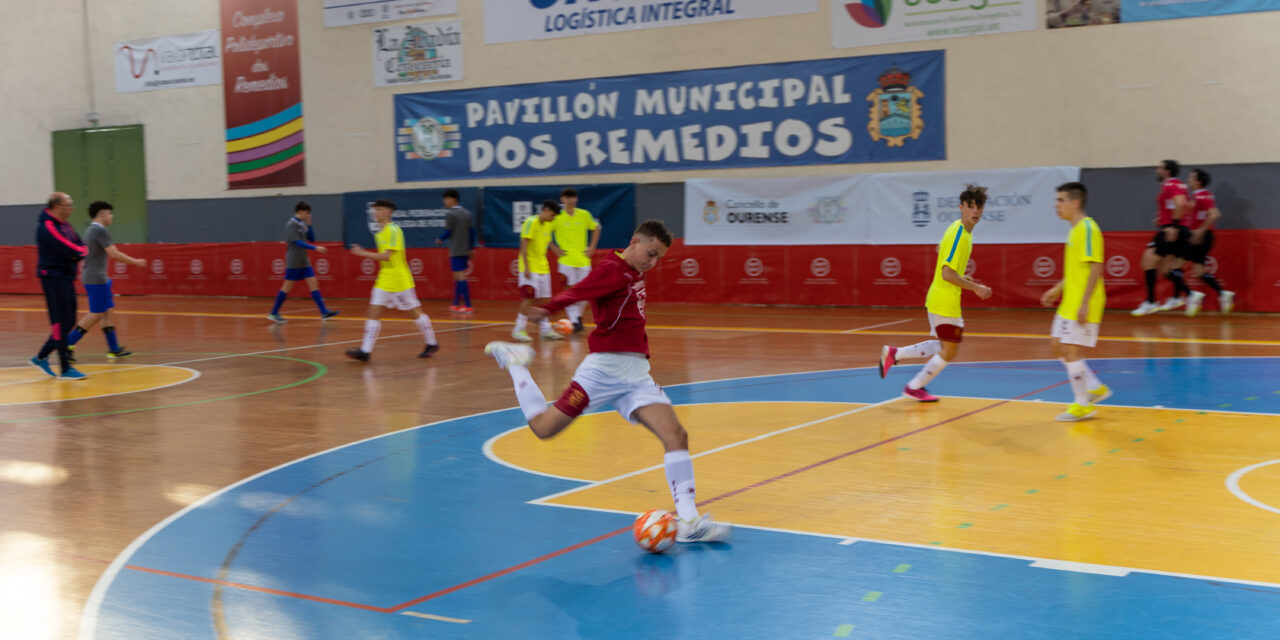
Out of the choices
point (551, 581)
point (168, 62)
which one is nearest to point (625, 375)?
point (551, 581)

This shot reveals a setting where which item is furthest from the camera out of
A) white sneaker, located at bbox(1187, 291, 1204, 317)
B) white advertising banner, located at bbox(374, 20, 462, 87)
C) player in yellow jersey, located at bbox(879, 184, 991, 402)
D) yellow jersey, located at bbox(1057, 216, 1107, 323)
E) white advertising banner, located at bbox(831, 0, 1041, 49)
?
white advertising banner, located at bbox(374, 20, 462, 87)

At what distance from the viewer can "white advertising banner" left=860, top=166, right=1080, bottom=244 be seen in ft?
63.7

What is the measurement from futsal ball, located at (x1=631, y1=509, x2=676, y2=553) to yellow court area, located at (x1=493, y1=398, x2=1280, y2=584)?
2.43 ft

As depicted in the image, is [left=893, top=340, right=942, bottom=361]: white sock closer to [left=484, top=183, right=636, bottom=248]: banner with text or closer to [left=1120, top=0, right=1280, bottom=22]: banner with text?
[left=1120, top=0, right=1280, bottom=22]: banner with text

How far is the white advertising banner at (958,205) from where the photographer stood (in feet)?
63.7

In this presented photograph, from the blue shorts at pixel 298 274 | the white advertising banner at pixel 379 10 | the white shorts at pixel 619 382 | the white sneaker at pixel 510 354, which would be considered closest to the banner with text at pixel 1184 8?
the white advertising banner at pixel 379 10

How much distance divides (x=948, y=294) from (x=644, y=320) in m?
4.65

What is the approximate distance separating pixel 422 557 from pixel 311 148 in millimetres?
22795

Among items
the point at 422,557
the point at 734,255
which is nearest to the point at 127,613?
the point at 422,557

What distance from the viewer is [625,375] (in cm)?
645

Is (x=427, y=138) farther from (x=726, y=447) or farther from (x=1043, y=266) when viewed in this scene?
(x=726, y=447)

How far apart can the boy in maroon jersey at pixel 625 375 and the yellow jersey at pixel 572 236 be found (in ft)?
34.9

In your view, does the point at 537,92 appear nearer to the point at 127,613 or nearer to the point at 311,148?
the point at 311,148

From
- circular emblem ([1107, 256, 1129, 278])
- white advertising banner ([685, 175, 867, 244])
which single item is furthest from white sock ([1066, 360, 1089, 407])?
white advertising banner ([685, 175, 867, 244])
